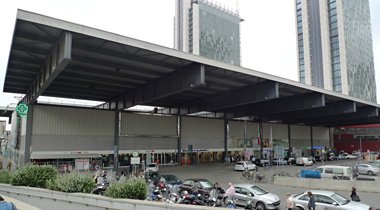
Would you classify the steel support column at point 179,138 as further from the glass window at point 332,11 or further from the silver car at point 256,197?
the glass window at point 332,11

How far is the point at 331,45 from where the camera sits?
339 feet

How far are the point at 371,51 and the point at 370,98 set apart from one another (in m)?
20.9

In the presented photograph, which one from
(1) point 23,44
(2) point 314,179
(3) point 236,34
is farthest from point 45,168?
(3) point 236,34

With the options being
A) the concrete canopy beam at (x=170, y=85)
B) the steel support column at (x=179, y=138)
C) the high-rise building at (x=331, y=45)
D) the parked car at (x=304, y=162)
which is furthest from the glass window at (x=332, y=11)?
the concrete canopy beam at (x=170, y=85)

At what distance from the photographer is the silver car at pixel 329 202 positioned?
545 inches

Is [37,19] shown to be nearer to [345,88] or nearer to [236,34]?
[345,88]

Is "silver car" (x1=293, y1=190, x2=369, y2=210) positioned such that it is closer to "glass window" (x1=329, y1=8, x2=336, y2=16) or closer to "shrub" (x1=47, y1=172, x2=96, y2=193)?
"shrub" (x1=47, y1=172, x2=96, y2=193)

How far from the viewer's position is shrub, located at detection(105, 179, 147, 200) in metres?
9.66

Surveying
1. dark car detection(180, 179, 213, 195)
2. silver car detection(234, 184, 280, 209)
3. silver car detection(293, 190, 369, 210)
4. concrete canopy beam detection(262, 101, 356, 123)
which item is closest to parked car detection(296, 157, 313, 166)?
concrete canopy beam detection(262, 101, 356, 123)

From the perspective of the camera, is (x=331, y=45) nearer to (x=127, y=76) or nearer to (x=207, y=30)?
(x=207, y=30)

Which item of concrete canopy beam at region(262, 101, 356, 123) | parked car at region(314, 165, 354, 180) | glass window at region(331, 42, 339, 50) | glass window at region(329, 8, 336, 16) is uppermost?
glass window at region(329, 8, 336, 16)

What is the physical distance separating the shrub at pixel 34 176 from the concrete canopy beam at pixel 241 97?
23539 mm

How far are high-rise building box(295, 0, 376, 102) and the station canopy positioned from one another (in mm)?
56864

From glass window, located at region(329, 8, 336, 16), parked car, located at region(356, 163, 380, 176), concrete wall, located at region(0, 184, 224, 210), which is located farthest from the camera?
glass window, located at region(329, 8, 336, 16)
